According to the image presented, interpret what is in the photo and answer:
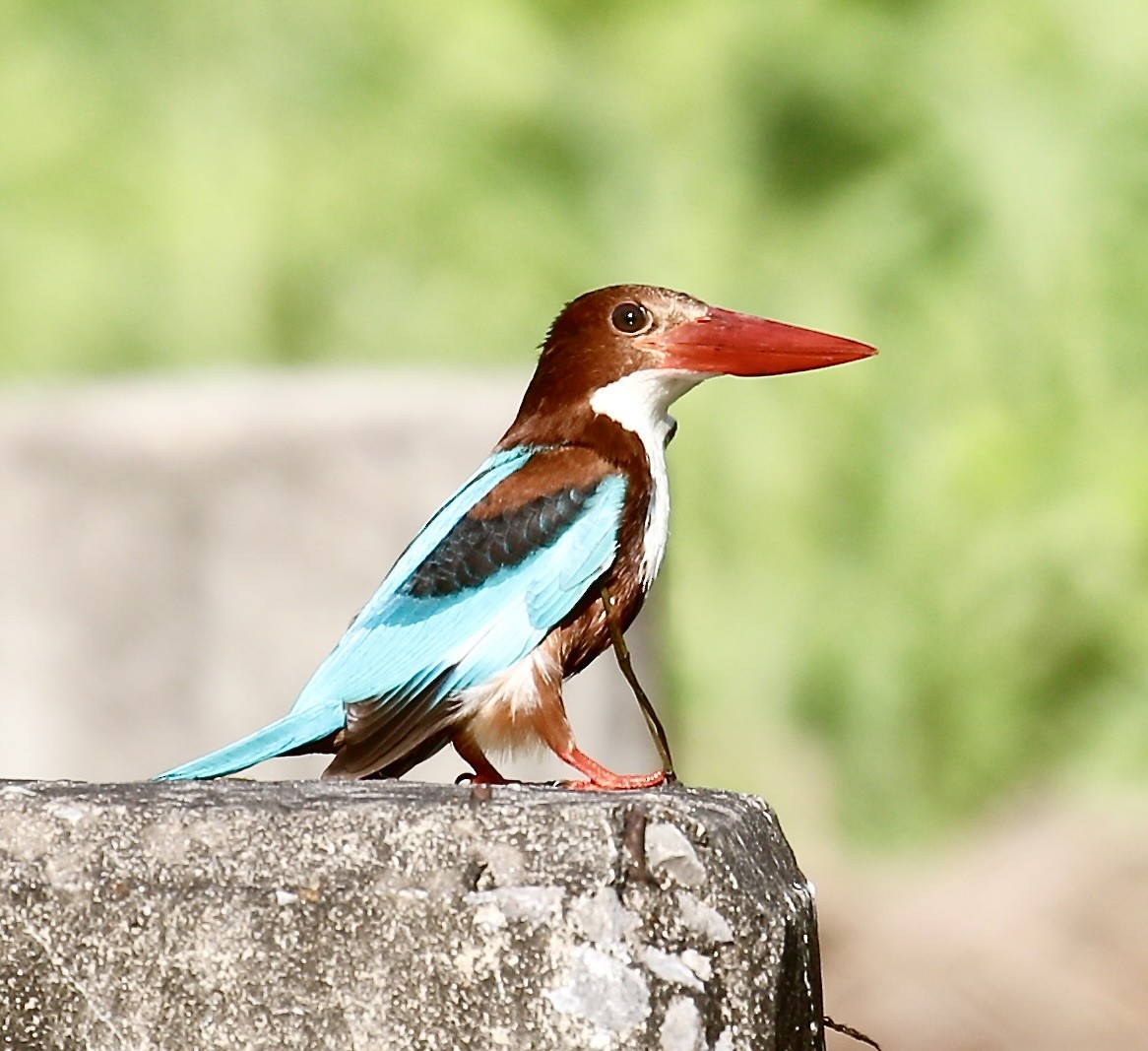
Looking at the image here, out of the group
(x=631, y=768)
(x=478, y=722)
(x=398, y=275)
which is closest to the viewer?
(x=478, y=722)

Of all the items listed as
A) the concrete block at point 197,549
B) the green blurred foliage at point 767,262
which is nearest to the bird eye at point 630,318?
the concrete block at point 197,549

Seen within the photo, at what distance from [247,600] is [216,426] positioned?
426 mm

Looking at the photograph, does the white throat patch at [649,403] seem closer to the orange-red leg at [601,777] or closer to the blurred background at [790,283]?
the orange-red leg at [601,777]

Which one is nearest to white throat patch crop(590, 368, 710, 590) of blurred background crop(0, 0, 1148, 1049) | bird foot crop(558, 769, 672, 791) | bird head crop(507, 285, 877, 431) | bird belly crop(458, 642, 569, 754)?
bird head crop(507, 285, 877, 431)

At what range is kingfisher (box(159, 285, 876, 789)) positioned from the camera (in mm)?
2773

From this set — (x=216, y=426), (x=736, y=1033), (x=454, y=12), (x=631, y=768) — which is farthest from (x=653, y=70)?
(x=736, y=1033)

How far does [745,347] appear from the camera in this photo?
3.17 meters

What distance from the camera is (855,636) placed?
7422 mm

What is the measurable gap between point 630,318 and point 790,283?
4.56 m

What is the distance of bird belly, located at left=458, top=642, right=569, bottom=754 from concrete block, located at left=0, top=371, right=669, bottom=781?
2.51m

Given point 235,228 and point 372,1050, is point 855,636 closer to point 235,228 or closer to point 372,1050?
point 235,228

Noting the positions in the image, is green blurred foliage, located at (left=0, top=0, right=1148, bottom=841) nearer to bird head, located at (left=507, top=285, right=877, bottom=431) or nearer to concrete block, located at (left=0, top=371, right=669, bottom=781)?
concrete block, located at (left=0, top=371, right=669, bottom=781)

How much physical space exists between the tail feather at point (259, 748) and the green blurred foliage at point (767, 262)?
14.8 ft

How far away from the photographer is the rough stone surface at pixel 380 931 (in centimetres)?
199
